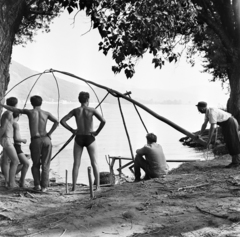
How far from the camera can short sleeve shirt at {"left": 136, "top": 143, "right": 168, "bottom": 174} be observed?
29.3ft

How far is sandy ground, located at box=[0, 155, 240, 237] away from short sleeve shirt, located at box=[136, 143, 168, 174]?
48 cm

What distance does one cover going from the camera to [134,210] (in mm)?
6477

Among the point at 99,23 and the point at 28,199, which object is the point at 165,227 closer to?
the point at 28,199

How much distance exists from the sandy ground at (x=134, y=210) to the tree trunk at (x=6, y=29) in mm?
2680

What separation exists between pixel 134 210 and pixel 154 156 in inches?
102

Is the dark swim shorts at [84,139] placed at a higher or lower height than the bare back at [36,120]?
lower

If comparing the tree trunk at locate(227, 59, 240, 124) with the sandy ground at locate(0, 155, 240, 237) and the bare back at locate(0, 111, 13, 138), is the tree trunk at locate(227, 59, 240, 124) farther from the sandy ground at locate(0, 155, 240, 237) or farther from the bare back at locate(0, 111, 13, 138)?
the bare back at locate(0, 111, 13, 138)

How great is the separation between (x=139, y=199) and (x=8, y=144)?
2.94 m

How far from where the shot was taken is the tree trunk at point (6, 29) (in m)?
9.41

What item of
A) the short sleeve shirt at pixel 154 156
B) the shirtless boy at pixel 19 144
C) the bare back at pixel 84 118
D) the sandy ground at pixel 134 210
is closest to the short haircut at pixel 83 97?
the bare back at pixel 84 118

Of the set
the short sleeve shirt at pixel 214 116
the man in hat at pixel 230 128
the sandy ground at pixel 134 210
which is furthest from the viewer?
the man in hat at pixel 230 128

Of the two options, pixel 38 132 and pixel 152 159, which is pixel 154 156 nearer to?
pixel 152 159

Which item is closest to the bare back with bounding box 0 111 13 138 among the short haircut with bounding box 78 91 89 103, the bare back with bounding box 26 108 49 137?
the bare back with bounding box 26 108 49 137

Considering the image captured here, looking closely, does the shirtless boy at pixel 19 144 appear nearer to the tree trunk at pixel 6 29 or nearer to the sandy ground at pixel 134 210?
the sandy ground at pixel 134 210
